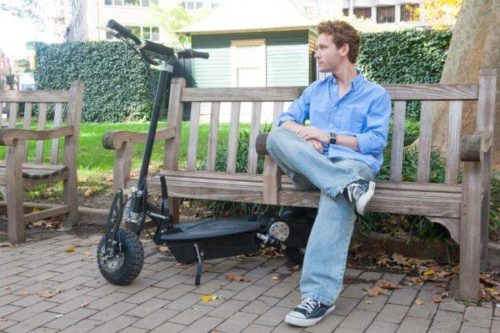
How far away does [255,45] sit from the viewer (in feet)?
65.1

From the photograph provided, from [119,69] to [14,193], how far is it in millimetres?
14330

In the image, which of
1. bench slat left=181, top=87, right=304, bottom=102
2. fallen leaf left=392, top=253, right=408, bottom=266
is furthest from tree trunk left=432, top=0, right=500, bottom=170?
bench slat left=181, top=87, right=304, bottom=102

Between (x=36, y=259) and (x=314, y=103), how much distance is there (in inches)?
89.3

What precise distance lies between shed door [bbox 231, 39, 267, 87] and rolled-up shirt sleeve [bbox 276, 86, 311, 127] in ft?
53.3

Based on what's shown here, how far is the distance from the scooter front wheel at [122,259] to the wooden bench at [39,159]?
1351mm

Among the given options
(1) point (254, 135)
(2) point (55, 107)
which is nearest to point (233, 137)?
(1) point (254, 135)

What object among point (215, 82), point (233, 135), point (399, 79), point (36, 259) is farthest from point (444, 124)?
point (215, 82)

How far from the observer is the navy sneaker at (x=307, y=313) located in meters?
2.87

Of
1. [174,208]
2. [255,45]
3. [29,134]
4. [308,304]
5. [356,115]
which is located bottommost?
[308,304]

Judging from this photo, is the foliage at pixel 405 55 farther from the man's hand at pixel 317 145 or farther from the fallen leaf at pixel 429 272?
the man's hand at pixel 317 145

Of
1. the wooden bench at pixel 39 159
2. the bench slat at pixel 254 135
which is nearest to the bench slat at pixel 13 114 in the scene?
the wooden bench at pixel 39 159

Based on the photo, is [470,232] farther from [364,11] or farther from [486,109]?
[364,11]

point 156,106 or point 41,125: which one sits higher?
point 156,106

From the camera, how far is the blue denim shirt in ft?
10.7
